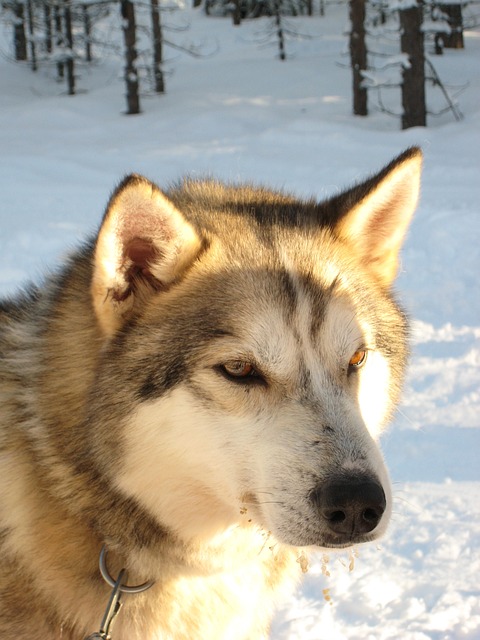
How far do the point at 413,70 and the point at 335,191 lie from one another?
39.4 feet

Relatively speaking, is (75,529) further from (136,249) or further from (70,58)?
(70,58)

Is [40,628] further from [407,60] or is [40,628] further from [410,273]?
[407,60]

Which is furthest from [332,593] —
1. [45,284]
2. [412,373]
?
[412,373]

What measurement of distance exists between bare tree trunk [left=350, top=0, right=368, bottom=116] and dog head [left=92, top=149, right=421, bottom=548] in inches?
610

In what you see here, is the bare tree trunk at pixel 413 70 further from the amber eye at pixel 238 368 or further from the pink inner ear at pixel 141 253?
the amber eye at pixel 238 368

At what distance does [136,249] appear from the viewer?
7.51ft

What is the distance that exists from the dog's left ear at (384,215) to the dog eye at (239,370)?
0.70 m

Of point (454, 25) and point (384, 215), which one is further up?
point (454, 25)

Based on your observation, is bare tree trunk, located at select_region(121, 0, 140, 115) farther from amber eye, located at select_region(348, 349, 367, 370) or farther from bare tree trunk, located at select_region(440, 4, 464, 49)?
amber eye, located at select_region(348, 349, 367, 370)

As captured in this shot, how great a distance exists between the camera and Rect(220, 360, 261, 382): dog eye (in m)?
2.20

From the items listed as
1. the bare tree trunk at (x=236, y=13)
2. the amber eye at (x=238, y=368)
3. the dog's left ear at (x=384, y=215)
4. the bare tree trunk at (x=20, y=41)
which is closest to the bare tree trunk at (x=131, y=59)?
the bare tree trunk at (x=20, y=41)

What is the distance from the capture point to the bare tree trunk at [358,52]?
16609mm

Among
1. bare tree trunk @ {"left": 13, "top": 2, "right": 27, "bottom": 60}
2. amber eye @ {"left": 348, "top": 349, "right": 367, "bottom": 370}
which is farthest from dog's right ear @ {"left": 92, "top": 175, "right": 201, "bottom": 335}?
bare tree trunk @ {"left": 13, "top": 2, "right": 27, "bottom": 60}


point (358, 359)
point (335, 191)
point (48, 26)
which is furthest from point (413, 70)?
point (48, 26)
